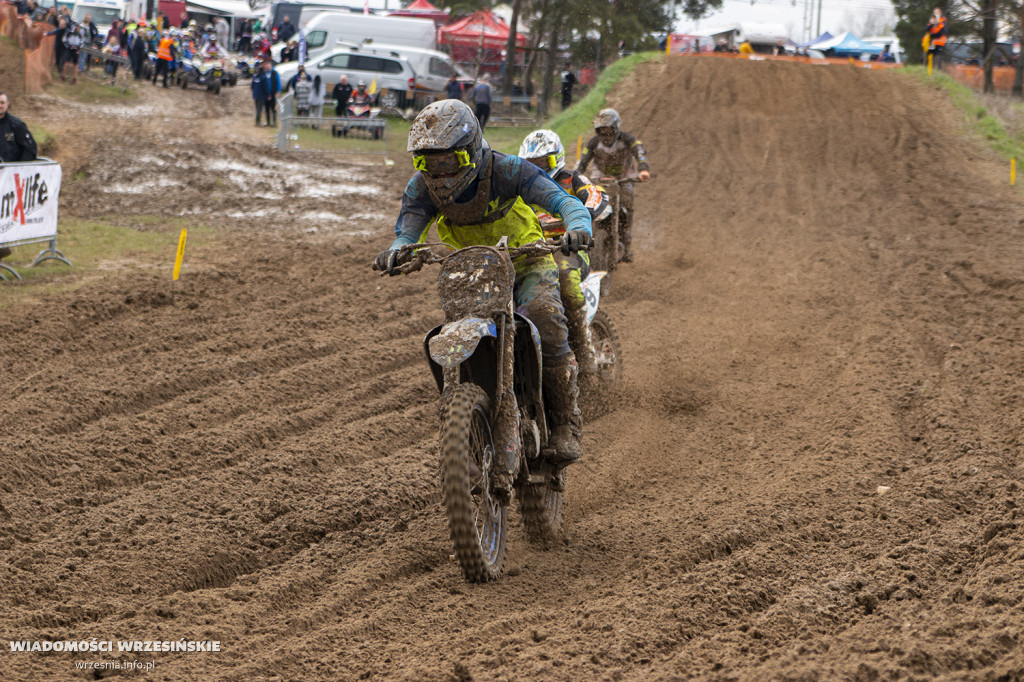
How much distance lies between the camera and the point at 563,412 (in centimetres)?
532

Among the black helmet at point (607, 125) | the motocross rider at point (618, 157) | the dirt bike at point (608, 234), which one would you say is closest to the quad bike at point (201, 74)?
the motocross rider at point (618, 157)

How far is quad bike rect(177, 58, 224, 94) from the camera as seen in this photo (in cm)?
3306

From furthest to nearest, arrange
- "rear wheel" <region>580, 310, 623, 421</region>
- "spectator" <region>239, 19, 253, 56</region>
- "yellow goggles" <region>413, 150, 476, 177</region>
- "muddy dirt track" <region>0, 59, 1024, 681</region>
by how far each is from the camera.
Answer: "spectator" <region>239, 19, 253, 56</region>
"rear wheel" <region>580, 310, 623, 421</region>
"yellow goggles" <region>413, 150, 476, 177</region>
"muddy dirt track" <region>0, 59, 1024, 681</region>

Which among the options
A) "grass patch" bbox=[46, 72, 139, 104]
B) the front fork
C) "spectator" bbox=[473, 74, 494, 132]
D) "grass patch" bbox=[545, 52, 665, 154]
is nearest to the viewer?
the front fork

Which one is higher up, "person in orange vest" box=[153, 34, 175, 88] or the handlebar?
"person in orange vest" box=[153, 34, 175, 88]

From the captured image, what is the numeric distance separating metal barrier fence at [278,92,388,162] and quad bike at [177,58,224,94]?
9.64 metres

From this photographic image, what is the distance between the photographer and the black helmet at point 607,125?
11914 mm

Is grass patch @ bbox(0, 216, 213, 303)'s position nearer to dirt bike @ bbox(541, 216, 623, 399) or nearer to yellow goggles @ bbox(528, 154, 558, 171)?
yellow goggles @ bbox(528, 154, 558, 171)

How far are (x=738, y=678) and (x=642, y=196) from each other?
14.8m

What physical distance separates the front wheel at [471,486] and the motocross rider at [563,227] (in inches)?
48.4

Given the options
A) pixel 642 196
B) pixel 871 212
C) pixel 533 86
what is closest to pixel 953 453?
pixel 871 212

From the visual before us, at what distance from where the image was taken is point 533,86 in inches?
1500

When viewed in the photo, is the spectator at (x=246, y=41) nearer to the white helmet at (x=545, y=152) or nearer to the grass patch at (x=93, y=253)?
the grass patch at (x=93, y=253)

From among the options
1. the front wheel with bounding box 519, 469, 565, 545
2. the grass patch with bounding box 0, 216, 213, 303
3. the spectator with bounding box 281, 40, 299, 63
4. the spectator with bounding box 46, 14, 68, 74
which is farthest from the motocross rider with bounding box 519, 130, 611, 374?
the spectator with bounding box 281, 40, 299, 63
